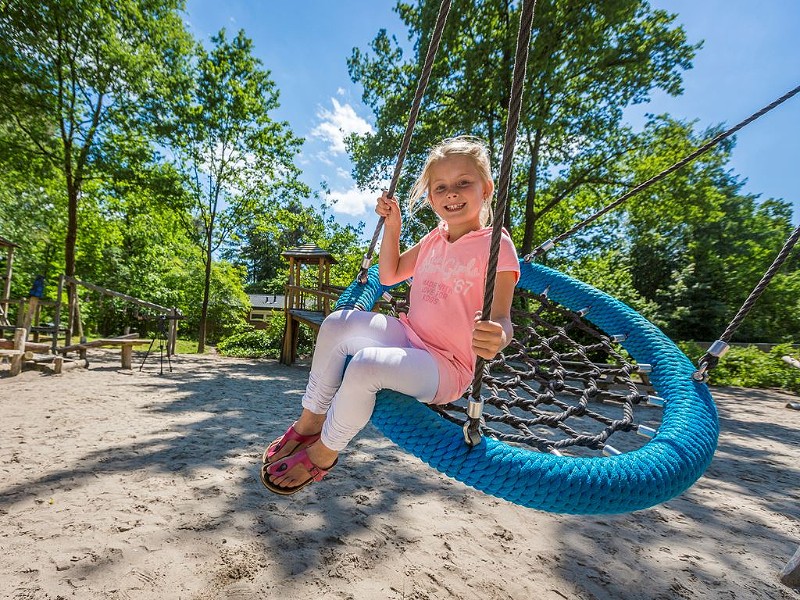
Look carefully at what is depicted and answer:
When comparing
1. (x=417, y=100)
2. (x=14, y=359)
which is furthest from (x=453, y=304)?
(x=14, y=359)

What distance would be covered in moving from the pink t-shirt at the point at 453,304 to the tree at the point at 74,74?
11.2 meters

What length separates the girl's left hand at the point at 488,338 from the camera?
1026mm

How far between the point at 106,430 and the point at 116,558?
235 centimetres

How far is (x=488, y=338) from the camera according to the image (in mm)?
1044

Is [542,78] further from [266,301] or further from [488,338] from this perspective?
[266,301]

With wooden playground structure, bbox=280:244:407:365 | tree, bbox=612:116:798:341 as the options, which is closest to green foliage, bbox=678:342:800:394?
tree, bbox=612:116:798:341

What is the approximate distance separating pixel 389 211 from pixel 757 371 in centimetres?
1236

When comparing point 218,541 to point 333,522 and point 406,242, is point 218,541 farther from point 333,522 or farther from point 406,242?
point 406,242

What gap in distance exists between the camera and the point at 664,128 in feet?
34.9

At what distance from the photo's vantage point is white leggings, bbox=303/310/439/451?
1.13 metres

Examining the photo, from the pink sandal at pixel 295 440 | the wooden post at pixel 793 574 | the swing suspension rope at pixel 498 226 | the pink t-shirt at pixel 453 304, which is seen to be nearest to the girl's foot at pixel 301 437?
the pink sandal at pixel 295 440

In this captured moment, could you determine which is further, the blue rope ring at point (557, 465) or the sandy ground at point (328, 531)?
the sandy ground at point (328, 531)

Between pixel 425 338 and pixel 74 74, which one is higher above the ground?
pixel 74 74

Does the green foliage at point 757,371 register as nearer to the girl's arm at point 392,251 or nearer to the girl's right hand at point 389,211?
the girl's arm at point 392,251
